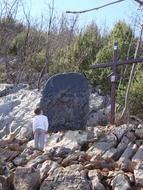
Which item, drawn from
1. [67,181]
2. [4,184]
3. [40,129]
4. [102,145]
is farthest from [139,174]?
[40,129]

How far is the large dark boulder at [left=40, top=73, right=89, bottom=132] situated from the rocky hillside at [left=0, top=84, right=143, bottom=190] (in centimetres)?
35

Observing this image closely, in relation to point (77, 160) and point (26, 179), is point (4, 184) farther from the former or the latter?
point (77, 160)

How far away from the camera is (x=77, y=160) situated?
29.4 ft

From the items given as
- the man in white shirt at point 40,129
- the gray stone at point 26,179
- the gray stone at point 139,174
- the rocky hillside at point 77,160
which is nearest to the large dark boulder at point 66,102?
the rocky hillside at point 77,160

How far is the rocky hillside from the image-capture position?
8133 mm

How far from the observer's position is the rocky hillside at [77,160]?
813 centimetres

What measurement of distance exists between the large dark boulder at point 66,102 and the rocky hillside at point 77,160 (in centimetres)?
35

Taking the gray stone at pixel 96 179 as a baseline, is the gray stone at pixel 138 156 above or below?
above

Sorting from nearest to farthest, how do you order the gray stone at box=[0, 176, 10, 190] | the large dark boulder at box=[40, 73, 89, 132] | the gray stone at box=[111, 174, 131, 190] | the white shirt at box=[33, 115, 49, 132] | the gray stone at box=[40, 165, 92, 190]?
the gray stone at box=[111, 174, 131, 190] < the gray stone at box=[40, 165, 92, 190] < the gray stone at box=[0, 176, 10, 190] < the white shirt at box=[33, 115, 49, 132] < the large dark boulder at box=[40, 73, 89, 132]

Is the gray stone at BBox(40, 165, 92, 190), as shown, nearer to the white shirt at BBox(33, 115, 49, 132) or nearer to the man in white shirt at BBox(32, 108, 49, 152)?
the man in white shirt at BBox(32, 108, 49, 152)

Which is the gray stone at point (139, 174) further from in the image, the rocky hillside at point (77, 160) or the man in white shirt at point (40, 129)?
the man in white shirt at point (40, 129)

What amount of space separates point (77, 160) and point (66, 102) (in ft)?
8.95

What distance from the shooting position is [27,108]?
1383cm

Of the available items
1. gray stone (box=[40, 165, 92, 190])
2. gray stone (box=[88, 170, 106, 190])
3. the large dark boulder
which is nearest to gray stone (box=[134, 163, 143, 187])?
gray stone (box=[88, 170, 106, 190])
